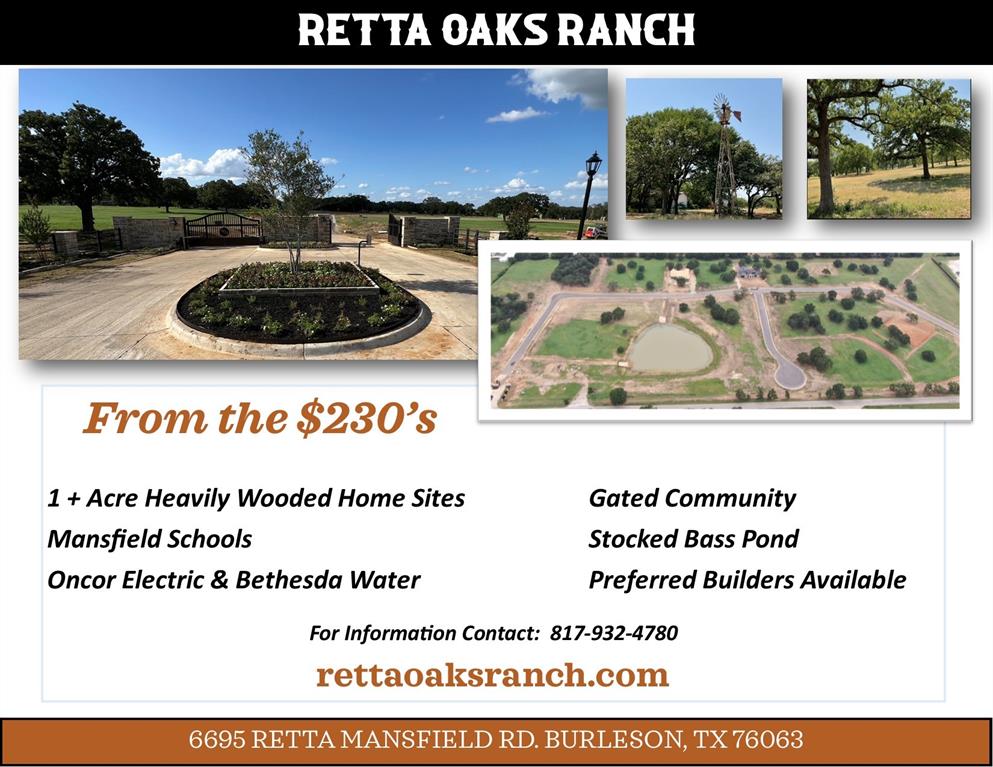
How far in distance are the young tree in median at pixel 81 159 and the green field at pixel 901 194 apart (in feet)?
22.6

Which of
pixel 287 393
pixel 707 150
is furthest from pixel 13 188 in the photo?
pixel 707 150

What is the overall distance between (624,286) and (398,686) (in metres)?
4.31

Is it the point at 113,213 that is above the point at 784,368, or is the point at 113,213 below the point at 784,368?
above

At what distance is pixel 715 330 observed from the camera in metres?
4.89

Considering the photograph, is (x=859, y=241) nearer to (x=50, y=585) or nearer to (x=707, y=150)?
(x=707, y=150)

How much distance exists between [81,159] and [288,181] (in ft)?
6.55

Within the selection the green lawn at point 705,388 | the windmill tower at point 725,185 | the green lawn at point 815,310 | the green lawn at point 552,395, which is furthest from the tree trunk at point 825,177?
the green lawn at point 552,395

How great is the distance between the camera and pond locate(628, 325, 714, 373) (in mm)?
4820

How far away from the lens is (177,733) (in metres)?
4.87

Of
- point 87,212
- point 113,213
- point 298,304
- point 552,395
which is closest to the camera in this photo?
point 552,395

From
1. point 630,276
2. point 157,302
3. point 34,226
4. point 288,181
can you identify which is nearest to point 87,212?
point 34,226

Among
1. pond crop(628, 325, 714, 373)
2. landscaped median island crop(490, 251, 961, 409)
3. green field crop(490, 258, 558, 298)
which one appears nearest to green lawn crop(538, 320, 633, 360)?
landscaped median island crop(490, 251, 961, 409)

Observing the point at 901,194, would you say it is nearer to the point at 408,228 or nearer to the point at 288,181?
the point at 408,228

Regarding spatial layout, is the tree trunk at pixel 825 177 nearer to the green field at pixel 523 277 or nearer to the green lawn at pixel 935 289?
the green lawn at pixel 935 289
